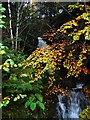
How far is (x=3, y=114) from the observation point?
181 inches

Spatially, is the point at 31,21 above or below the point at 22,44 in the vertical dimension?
above

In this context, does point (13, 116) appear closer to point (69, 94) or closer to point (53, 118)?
point (53, 118)

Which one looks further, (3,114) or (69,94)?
(69,94)

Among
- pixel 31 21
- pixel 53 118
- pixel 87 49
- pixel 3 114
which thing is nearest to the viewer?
pixel 87 49

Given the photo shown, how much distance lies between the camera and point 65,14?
594 centimetres

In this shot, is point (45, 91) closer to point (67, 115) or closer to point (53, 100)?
point (53, 100)

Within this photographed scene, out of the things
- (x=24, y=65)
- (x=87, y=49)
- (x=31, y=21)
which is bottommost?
(x=24, y=65)

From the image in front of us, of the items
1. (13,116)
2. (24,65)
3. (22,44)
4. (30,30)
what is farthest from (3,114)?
(30,30)

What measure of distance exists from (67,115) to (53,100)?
0.54 meters

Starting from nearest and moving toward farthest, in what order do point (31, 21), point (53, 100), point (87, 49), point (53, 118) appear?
point (87, 49)
point (53, 118)
point (53, 100)
point (31, 21)

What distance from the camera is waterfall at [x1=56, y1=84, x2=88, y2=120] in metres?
5.57

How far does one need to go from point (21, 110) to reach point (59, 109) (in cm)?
122

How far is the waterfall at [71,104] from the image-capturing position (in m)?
5.57

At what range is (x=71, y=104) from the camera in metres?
5.73
